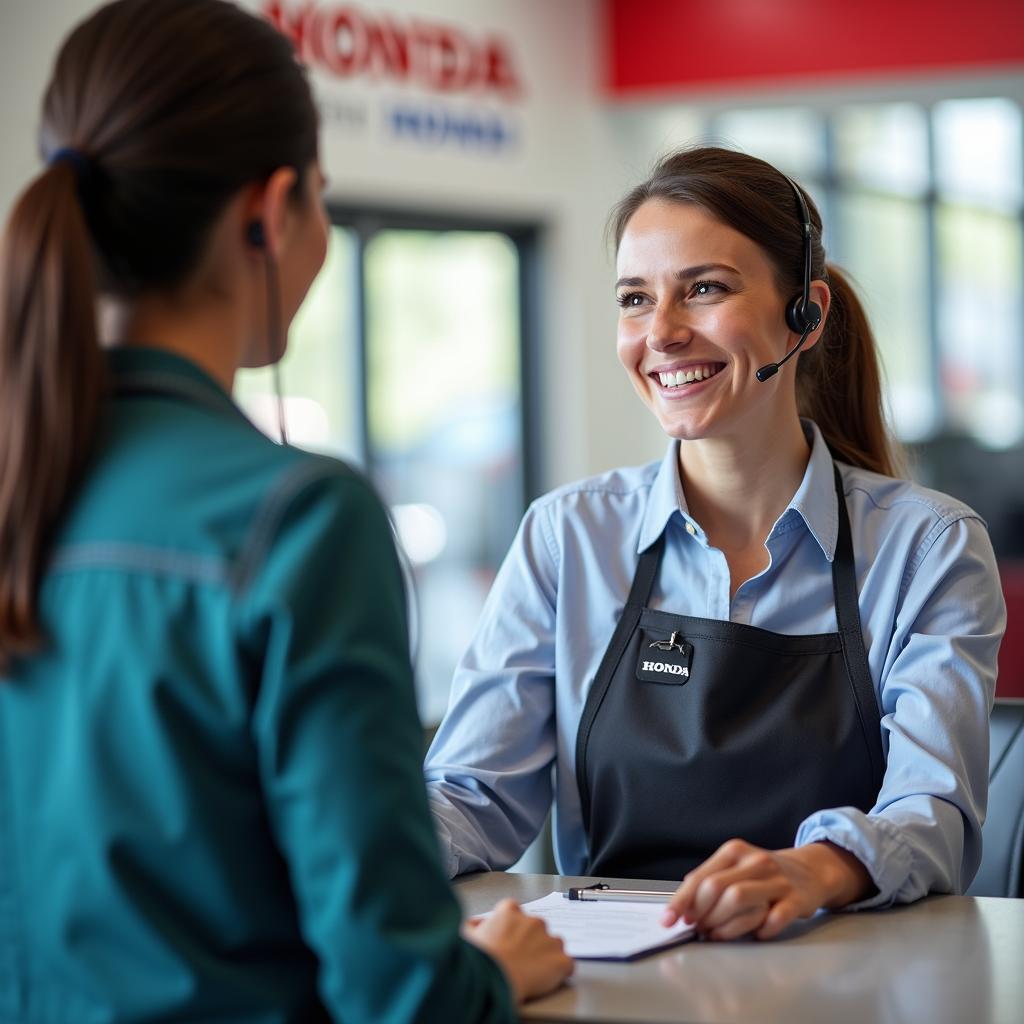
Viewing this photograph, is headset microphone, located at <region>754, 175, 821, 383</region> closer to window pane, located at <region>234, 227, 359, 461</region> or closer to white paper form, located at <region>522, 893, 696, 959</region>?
white paper form, located at <region>522, 893, 696, 959</region>

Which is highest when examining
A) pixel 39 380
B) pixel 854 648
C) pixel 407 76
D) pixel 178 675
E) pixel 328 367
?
pixel 407 76

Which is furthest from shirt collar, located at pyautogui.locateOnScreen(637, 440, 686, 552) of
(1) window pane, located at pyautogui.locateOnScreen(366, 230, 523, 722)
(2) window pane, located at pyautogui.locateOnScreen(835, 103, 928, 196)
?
(2) window pane, located at pyautogui.locateOnScreen(835, 103, 928, 196)

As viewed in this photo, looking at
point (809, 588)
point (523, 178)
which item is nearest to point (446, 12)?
point (523, 178)

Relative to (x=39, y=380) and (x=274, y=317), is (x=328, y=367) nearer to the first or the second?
(x=274, y=317)

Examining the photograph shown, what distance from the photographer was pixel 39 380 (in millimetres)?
1043

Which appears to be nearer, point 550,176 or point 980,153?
point 550,176

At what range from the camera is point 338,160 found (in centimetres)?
561

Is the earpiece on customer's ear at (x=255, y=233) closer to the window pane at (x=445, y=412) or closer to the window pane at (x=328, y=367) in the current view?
the window pane at (x=328, y=367)

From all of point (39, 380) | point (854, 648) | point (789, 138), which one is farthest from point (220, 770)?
point (789, 138)

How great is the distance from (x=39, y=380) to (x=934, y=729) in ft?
3.84

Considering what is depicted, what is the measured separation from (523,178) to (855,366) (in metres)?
4.26

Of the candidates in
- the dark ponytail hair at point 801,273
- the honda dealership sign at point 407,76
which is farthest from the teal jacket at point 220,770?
the honda dealership sign at point 407,76

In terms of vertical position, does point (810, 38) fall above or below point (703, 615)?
above

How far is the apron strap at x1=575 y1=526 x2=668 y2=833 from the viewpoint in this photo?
198cm
